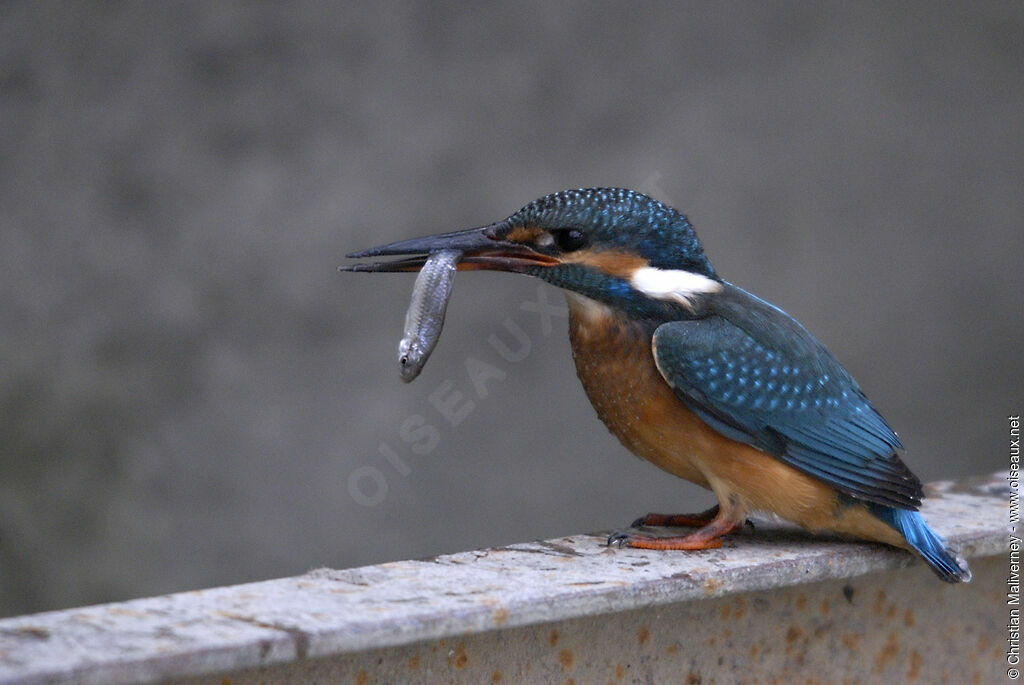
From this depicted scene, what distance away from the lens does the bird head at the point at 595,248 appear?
6.29ft

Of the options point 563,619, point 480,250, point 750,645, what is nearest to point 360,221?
point 480,250

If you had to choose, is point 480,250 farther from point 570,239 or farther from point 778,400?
point 778,400

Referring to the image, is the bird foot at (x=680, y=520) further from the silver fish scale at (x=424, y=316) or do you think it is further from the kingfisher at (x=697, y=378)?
the silver fish scale at (x=424, y=316)

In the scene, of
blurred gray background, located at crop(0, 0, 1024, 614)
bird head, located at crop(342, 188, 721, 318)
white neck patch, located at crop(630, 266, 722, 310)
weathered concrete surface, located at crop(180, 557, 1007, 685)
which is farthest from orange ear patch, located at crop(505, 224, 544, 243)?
blurred gray background, located at crop(0, 0, 1024, 614)

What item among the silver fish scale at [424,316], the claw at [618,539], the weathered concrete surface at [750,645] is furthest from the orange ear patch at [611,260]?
the weathered concrete surface at [750,645]

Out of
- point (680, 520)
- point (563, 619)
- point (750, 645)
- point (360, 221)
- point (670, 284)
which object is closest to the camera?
point (563, 619)

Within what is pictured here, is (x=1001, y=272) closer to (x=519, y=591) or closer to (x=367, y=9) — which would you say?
(x=367, y=9)

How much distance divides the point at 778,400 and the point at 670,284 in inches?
9.2

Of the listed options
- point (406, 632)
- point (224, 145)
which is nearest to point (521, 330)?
point (224, 145)

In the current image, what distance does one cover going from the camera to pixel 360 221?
4355 mm

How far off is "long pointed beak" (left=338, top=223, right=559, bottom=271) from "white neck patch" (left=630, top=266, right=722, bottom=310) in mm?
131

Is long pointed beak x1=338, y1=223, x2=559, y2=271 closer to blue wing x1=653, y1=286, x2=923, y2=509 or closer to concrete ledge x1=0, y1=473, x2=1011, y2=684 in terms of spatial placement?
blue wing x1=653, y1=286, x2=923, y2=509

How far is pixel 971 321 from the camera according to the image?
5.14 metres

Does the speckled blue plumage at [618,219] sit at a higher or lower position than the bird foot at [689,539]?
higher
